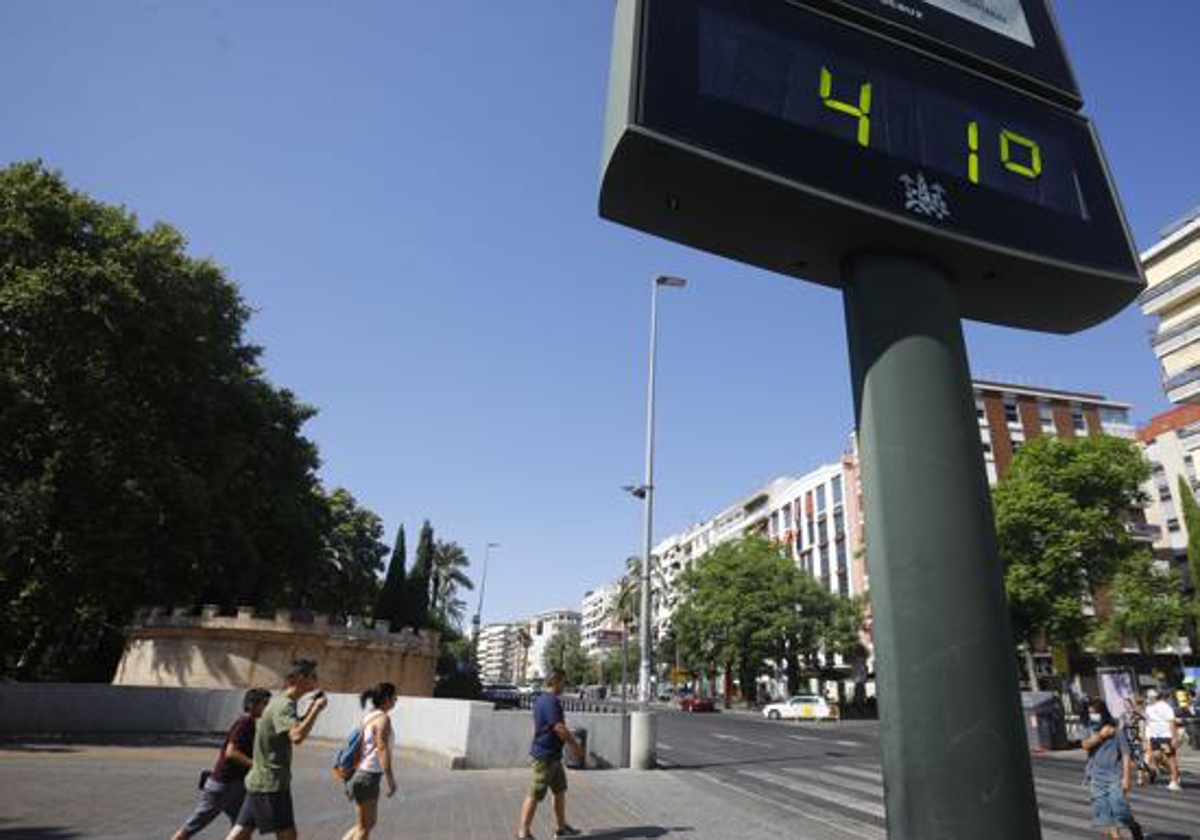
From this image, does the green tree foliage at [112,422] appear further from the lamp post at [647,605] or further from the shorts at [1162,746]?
the shorts at [1162,746]

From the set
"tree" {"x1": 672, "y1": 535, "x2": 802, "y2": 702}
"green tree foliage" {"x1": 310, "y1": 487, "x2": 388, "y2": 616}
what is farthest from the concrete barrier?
"tree" {"x1": 672, "y1": 535, "x2": 802, "y2": 702}

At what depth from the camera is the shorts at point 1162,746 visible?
519 inches

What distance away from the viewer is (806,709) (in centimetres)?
4112

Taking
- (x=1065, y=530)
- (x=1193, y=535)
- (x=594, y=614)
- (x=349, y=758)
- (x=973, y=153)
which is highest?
(x=594, y=614)

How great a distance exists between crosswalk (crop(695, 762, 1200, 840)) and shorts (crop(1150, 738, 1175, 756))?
642mm

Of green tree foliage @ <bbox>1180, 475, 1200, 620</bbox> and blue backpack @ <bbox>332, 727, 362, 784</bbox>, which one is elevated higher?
green tree foliage @ <bbox>1180, 475, 1200, 620</bbox>

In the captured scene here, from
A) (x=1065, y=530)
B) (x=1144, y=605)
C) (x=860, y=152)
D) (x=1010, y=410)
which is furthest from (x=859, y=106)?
(x=1010, y=410)

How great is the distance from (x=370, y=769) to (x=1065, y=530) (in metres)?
38.5

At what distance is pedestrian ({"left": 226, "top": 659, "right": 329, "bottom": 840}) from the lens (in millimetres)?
5469

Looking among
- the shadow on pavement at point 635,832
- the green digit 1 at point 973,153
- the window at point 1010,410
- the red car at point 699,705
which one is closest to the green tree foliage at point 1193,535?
the window at point 1010,410

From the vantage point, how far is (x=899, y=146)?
3.65 m

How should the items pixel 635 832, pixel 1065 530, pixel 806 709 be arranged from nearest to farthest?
pixel 635 832 → pixel 1065 530 → pixel 806 709

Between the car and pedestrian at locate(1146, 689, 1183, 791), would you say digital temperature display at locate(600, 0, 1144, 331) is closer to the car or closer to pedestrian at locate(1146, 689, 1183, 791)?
pedestrian at locate(1146, 689, 1183, 791)

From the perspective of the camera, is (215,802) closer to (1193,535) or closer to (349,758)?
(349,758)
